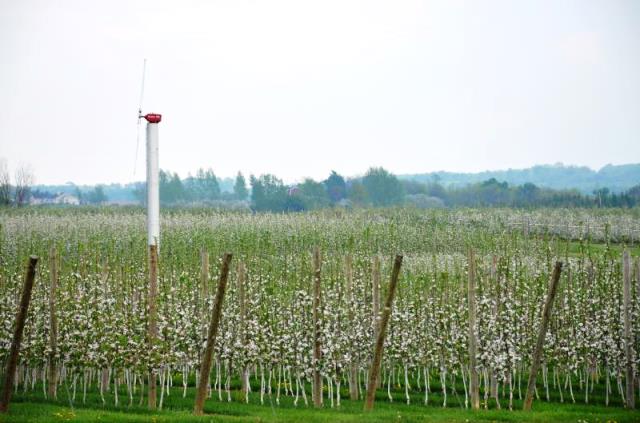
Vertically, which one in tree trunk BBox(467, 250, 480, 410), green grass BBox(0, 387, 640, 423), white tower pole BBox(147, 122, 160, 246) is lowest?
green grass BBox(0, 387, 640, 423)

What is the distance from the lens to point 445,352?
1773 cm

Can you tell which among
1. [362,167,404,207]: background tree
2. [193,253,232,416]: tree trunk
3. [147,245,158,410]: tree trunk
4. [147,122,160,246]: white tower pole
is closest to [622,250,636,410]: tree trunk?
[193,253,232,416]: tree trunk

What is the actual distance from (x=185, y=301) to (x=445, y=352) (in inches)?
231

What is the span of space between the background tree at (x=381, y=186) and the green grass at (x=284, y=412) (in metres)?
82.7

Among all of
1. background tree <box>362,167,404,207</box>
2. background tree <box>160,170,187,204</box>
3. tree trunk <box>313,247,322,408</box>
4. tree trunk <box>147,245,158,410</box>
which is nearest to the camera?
tree trunk <box>147,245,158,410</box>

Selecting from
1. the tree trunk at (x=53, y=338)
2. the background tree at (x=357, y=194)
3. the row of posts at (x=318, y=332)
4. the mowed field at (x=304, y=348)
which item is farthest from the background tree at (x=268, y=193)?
the row of posts at (x=318, y=332)

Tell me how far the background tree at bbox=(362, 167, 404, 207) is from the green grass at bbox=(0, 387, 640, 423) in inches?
3257

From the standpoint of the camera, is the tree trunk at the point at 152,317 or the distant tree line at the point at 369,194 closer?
the tree trunk at the point at 152,317

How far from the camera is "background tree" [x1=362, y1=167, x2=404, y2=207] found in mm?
99125

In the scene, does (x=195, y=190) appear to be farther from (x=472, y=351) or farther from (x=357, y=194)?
(x=472, y=351)

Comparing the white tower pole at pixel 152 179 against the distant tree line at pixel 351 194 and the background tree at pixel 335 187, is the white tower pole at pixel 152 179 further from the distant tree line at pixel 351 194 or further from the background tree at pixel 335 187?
the background tree at pixel 335 187

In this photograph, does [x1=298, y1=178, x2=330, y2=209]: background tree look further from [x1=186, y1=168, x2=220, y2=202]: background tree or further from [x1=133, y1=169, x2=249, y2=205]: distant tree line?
[x1=186, y1=168, x2=220, y2=202]: background tree

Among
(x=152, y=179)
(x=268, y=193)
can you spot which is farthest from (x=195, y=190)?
(x=152, y=179)

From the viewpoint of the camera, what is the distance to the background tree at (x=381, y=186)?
9912 centimetres
